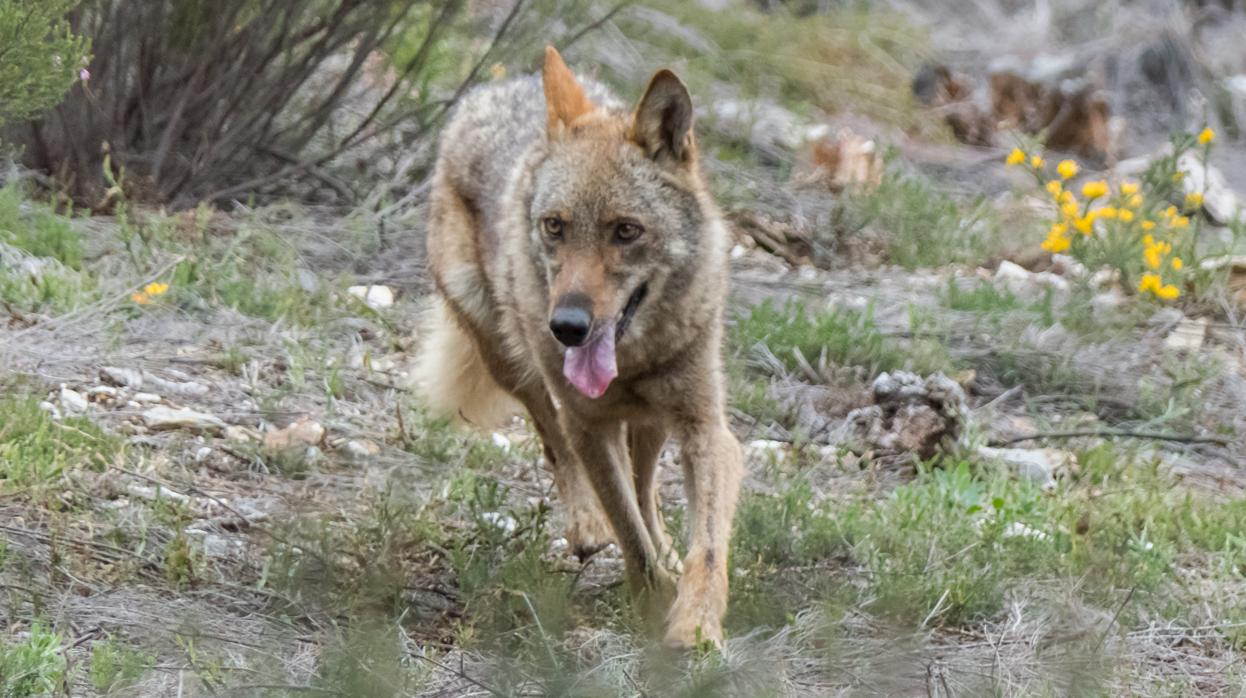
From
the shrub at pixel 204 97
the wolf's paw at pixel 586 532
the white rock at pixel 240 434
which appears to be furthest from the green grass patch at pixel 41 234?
the wolf's paw at pixel 586 532

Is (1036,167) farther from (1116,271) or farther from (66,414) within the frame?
(66,414)

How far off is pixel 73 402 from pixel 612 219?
2335 mm

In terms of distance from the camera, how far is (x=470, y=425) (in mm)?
6301

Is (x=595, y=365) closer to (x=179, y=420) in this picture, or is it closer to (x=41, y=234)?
(x=179, y=420)

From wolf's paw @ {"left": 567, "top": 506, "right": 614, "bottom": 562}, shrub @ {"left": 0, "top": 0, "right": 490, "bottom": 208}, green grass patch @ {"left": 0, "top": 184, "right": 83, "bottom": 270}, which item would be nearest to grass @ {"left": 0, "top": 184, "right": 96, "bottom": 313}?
green grass patch @ {"left": 0, "top": 184, "right": 83, "bottom": 270}

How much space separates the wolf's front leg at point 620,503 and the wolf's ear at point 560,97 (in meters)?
0.97

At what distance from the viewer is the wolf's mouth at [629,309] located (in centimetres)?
470

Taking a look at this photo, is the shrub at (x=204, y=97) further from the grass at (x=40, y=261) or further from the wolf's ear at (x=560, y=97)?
the wolf's ear at (x=560, y=97)

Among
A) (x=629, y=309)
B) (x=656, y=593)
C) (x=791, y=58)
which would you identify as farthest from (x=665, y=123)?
(x=791, y=58)

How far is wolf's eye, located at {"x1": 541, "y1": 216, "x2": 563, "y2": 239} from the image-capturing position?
4711 millimetres

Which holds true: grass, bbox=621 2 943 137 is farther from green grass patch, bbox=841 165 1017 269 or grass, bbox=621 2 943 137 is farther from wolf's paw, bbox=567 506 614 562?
wolf's paw, bbox=567 506 614 562

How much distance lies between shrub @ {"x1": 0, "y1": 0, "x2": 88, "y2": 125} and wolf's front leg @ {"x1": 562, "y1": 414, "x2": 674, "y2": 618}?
184cm

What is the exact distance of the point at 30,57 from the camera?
14.1 feet

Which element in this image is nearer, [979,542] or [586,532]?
[979,542]
